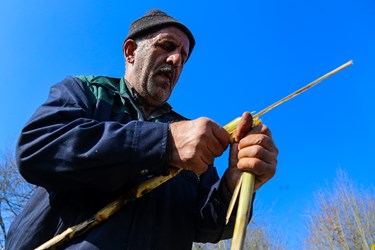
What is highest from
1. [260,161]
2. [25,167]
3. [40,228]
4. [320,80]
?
[320,80]

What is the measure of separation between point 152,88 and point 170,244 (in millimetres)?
1000

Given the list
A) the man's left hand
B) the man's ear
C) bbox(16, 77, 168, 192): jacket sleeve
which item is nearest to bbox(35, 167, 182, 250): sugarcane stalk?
bbox(16, 77, 168, 192): jacket sleeve

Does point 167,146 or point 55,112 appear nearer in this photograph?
point 167,146

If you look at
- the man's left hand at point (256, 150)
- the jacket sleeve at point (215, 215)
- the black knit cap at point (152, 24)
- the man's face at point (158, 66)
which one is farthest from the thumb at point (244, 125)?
the black knit cap at point (152, 24)

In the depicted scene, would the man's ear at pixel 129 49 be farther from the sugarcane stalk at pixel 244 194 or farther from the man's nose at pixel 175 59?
the sugarcane stalk at pixel 244 194

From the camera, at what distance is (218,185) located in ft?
6.01

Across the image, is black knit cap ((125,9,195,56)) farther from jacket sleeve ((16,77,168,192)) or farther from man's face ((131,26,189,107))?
jacket sleeve ((16,77,168,192))

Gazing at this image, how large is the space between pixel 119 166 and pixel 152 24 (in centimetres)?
140

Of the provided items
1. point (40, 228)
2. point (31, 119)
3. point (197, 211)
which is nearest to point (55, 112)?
point (31, 119)

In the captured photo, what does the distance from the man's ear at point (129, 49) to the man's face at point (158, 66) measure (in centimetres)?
10

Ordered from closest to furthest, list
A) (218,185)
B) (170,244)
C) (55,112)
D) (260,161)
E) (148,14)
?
(260,161) < (55,112) < (170,244) < (218,185) < (148,14)

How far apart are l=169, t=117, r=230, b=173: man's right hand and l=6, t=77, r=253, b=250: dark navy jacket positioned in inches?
1.8

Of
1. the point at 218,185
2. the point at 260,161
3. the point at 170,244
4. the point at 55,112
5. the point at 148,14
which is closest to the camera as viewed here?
the point at 260,161

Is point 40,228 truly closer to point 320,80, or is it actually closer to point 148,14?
point 320,80
